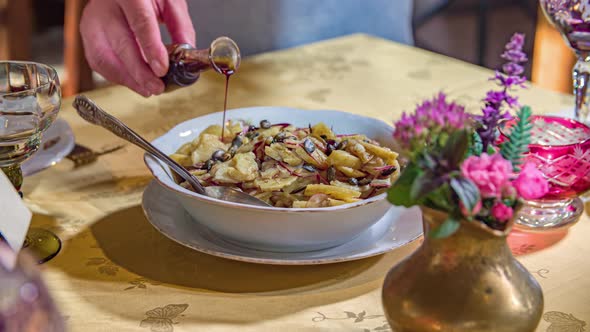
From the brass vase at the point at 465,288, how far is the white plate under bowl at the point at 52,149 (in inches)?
26.0

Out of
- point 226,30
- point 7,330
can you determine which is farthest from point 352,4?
point 7,330

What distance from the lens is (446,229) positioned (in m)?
0.55

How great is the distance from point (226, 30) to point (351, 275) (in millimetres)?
1224

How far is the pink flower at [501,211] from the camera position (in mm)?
562

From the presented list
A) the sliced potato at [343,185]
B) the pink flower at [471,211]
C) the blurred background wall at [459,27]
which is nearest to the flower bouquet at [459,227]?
the pink flower at [471,211]

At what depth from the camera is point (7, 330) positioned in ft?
1.06

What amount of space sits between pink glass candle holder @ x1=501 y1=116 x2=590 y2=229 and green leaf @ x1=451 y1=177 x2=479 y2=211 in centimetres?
34

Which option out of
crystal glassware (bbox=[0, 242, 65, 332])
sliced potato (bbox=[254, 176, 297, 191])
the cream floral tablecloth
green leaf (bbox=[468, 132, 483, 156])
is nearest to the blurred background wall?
the cream floral tablecloth

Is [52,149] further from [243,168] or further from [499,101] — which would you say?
[499,101]

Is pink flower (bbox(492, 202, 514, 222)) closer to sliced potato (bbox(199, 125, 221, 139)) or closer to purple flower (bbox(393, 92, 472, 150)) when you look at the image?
purple flower (bbox(393, 92, 472, 150))

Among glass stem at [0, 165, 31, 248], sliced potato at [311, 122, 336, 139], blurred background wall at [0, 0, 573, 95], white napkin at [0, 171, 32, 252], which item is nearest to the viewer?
white napkin at [0, 171, 32, 252]

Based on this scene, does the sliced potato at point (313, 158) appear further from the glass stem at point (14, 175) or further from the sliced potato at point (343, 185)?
the glass stem at point (14, 175)

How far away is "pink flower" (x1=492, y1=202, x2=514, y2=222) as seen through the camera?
562 mm

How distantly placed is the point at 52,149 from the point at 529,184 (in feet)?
2.57
